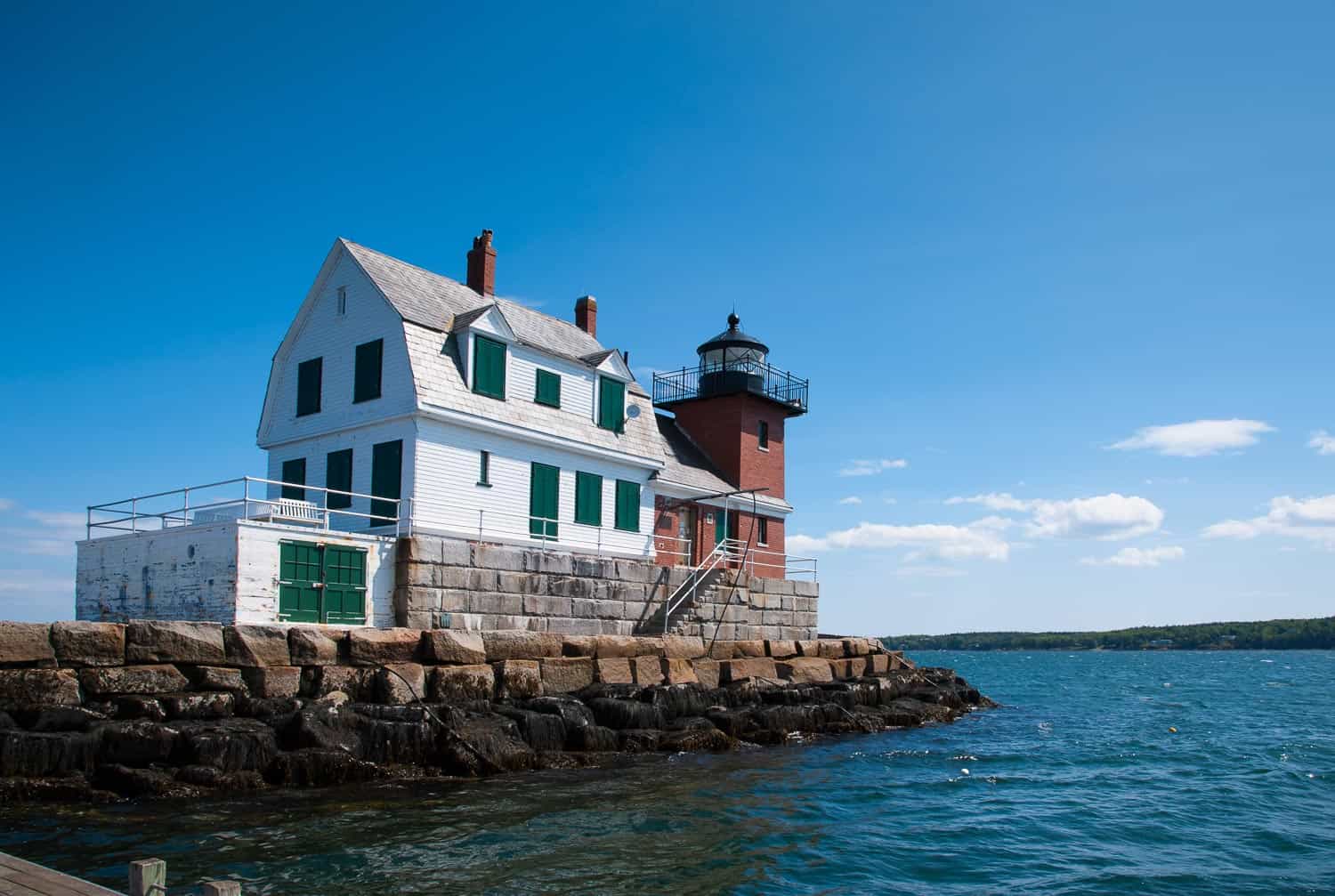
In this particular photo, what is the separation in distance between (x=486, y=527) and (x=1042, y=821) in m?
12.8

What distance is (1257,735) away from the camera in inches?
1097

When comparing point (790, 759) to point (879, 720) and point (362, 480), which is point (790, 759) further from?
point (362, 480)

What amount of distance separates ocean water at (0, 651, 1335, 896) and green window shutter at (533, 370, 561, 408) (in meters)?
9.74

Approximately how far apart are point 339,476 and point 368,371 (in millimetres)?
2464

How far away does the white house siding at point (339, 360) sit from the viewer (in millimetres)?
22562

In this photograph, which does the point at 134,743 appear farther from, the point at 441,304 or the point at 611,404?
the point at 611,404

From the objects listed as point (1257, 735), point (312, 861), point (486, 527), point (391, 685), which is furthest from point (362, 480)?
point (1257, 735)

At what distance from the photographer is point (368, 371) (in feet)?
76.1

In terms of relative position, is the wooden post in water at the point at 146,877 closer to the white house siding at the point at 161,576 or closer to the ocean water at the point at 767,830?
the ocean water at the point at 767,830

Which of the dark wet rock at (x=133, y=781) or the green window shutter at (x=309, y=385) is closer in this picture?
the dark wet rock at (x=133, y=781)

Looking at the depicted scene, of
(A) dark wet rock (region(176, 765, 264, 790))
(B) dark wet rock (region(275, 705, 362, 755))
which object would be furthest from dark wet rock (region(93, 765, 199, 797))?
(B) dark wet rock (region(275, 705, 362, 755))

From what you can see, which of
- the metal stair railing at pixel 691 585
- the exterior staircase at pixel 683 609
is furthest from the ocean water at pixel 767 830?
the metal stair railing at pixel 691 585

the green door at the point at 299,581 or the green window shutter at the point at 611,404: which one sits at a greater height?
the green window shutter at the point at 611,404

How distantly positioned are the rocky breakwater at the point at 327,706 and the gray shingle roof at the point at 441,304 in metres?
7.61
